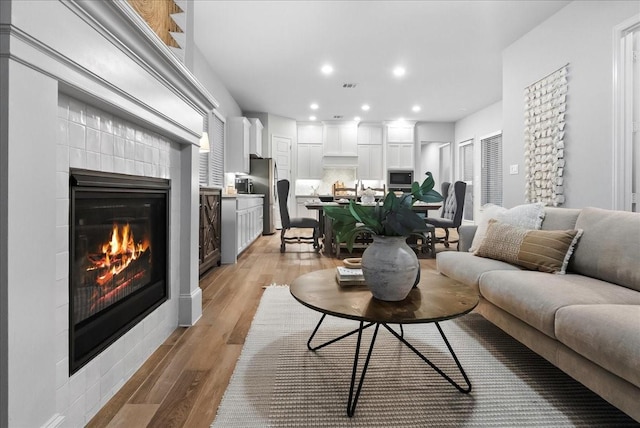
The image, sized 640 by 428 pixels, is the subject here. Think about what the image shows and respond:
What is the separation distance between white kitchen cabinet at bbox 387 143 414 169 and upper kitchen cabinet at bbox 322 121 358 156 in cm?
89

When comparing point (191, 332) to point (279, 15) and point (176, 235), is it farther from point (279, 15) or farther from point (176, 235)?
point (279, 15)

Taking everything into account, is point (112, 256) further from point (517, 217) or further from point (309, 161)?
point (309, 161)

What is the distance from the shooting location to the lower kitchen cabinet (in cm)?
351

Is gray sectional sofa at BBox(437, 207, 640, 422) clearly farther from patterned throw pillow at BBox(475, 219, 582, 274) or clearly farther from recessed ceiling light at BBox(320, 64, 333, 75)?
recessed ceiling light at BBox(320, 64, 333, 75)

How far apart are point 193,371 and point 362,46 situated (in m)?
4.10

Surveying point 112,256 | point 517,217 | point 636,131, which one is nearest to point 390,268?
point 112,256

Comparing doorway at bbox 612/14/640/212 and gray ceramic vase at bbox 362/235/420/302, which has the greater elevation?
doorway at bbox 612/14/640/212

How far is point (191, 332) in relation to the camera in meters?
2.12

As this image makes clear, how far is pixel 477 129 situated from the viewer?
7.85 metres

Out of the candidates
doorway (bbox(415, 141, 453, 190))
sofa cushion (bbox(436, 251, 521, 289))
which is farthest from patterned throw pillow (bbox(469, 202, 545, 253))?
doorway (bbox(415, 141, 453, 190))

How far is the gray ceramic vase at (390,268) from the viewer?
1361 millimetres

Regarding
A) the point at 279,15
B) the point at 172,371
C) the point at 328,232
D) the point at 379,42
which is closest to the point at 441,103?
the point at 379,42

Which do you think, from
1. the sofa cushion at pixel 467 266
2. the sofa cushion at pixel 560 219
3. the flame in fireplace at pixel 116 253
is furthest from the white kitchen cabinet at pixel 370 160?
the flame in fireplace at pixel 116 253

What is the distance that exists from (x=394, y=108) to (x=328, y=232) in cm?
386
